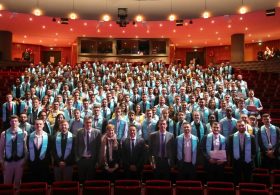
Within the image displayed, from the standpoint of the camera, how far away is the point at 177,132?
6523mm

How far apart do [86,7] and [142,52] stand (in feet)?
23.5

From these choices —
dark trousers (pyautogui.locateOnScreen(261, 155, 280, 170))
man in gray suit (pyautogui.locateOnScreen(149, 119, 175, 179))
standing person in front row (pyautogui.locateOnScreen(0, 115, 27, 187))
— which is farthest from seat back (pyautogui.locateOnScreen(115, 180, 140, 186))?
dark trousers (pyautogui.locateOnScreen(261, 155, 280, 170))

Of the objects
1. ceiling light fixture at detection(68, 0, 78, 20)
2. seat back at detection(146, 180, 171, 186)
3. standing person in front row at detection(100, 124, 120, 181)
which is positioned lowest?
seat back at detection(146, 180, 171, 186)

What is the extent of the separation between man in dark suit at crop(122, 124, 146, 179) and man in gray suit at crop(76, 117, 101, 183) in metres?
0.45

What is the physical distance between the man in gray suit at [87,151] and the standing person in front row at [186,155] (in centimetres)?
128

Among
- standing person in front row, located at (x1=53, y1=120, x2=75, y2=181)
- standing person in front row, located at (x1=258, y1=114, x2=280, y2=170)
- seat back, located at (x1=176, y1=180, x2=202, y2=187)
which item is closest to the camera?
seat back, located at (x1=176, y1=180, x2=202, y2=187)

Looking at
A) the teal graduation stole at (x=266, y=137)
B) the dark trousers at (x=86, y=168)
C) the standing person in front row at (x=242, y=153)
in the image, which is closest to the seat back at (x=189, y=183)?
the standing person in front row at (x=242, y=153)

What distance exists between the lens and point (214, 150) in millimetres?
5375

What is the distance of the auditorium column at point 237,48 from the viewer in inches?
773

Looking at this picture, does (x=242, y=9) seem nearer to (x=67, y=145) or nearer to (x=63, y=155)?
(x=67, y=145)

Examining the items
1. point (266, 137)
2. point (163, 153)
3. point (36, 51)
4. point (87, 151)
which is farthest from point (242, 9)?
point (36, 51)

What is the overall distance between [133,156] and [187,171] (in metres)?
0.88

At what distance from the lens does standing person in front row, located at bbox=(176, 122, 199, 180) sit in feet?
17.5

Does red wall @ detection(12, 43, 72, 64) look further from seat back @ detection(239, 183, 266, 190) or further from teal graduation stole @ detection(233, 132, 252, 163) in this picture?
seat back @ detection(239, 183, 266, 190)
